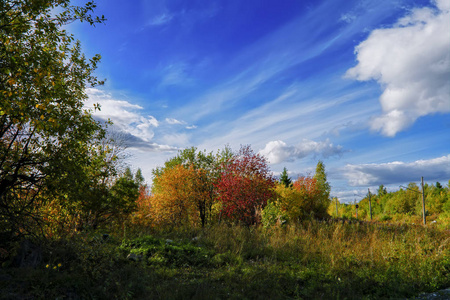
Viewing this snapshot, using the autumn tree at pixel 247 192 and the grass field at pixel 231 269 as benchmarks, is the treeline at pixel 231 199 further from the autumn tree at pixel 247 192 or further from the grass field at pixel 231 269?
the grass field at pixel 231 269

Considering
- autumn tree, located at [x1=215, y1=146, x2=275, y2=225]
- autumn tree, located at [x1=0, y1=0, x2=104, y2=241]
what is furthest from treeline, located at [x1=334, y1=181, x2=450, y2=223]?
autumn tree, located at [x1=0, y1=0, x2=104, y2=241]

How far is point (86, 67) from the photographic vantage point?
30.7 feet

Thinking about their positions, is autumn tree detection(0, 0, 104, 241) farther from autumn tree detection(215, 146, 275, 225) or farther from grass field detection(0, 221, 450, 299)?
autumn tree detection(215, 146, 275, 225)

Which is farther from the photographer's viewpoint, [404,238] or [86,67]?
[404,238]

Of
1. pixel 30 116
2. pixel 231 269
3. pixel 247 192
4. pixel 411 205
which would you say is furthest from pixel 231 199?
pixel 411 205

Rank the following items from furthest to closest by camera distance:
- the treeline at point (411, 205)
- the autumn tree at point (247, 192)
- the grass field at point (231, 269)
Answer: the treeline at point (411, 205)
the autumn tree at point (247, 192)
the grass field at point (231, 269)

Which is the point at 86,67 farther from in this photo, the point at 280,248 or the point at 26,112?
the point at 280,248

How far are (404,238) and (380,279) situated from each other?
13.8 ft

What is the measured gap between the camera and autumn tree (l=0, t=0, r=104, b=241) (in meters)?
6.22

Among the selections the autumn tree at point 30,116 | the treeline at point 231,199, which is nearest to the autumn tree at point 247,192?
the treeline at point 231,199

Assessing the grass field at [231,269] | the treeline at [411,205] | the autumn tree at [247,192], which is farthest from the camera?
the treeline at [411,205]

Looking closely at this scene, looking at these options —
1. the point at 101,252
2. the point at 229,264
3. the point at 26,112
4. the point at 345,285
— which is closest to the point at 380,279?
the point at 345,285

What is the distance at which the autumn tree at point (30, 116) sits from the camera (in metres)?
6.22

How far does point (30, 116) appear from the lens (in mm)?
6238
